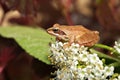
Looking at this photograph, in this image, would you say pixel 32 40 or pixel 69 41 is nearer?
pixel 69 41

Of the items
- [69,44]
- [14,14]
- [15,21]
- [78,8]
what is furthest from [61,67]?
[78,8]

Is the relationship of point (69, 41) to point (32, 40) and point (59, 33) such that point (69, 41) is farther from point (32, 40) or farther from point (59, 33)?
point (32, 40)

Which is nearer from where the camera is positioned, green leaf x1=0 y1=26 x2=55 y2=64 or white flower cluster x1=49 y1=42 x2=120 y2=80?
white flower cluster x1=49 y1=42 x2=120 y2=80

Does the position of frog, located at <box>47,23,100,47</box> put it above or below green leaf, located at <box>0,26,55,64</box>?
above

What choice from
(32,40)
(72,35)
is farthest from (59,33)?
(32,40)

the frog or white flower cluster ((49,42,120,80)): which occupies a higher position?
the frog
